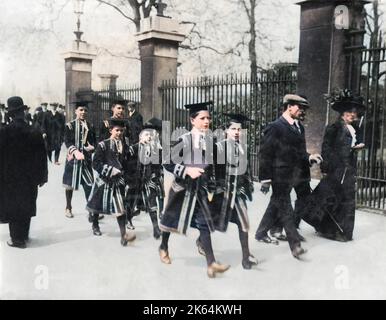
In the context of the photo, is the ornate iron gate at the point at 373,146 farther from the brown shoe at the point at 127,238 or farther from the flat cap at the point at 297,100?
the brown shoe at the point at 127,238

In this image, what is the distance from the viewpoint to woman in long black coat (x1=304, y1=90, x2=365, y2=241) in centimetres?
543

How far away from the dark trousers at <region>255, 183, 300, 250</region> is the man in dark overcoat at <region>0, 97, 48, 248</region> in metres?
2.67

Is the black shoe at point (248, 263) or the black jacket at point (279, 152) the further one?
the black jacket at point (279, 152)

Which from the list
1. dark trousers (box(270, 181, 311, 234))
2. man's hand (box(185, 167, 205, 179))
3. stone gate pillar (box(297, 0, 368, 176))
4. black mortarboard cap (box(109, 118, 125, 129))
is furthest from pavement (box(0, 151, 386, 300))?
stone gate pillar (box(297, 0, 368, 176))

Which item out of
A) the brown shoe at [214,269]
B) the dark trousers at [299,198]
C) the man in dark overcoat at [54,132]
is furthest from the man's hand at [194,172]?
the man in dark overcoat at [54,132]

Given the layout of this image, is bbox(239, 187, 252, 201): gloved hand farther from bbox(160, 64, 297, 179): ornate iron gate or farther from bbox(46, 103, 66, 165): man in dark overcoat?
bbox(46, 103, 66, 165): man in dark overcoat

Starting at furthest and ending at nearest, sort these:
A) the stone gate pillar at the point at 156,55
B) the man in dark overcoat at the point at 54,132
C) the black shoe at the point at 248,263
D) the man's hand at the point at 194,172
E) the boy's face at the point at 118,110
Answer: the man in dark overcoat at the point at 54,132 < the stone gate pillar at the point at 156,55 < the boy's face at the point at 118,110 < the black shoe at the point at 248,263 < the man's hand at the point at 194,172

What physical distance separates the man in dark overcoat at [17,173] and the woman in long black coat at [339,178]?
3.31 metres

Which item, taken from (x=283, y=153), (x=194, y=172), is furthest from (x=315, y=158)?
(x=194, y=172)

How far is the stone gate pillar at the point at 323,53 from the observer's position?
7520mm

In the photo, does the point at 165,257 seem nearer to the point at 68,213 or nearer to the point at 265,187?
the point at 265,187

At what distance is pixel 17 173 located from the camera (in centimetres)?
509

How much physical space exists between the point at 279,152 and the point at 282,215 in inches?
26.9
